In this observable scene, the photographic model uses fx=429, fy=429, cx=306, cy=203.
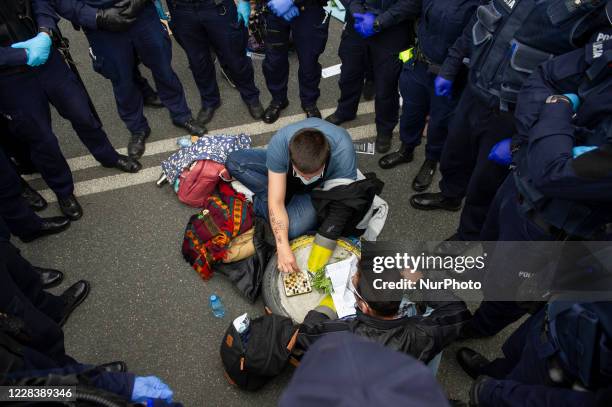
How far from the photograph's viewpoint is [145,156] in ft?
13.6

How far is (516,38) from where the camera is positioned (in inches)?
94.7

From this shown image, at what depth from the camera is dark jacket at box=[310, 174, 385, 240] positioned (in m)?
2.87

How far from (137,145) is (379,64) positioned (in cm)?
238

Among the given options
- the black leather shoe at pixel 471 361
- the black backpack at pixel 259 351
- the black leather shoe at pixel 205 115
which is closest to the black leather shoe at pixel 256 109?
the black leather shoe at pixel 205 115

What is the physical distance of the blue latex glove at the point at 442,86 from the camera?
2.98 meters

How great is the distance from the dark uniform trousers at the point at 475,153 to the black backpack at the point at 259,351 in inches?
59.9

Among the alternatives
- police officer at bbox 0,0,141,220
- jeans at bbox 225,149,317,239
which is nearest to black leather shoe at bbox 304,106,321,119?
jeans at bbox 225,149,317,239

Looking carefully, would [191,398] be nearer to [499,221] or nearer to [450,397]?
[450,397]

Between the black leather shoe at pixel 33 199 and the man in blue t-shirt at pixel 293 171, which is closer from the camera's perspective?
the man in blue t-shirt at pixel 293 171

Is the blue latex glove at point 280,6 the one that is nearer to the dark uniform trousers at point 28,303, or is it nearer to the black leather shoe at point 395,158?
the black leather shoe at point 395,158

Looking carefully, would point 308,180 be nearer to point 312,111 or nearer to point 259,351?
point 259,351

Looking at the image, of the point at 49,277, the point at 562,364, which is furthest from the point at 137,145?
the point at 562,364

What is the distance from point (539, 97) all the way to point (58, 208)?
3745 millimetres

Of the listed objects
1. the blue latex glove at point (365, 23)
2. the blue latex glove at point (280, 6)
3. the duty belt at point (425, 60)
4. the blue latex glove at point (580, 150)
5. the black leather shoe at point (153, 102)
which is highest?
the blue latex glove at point (280, 6)
